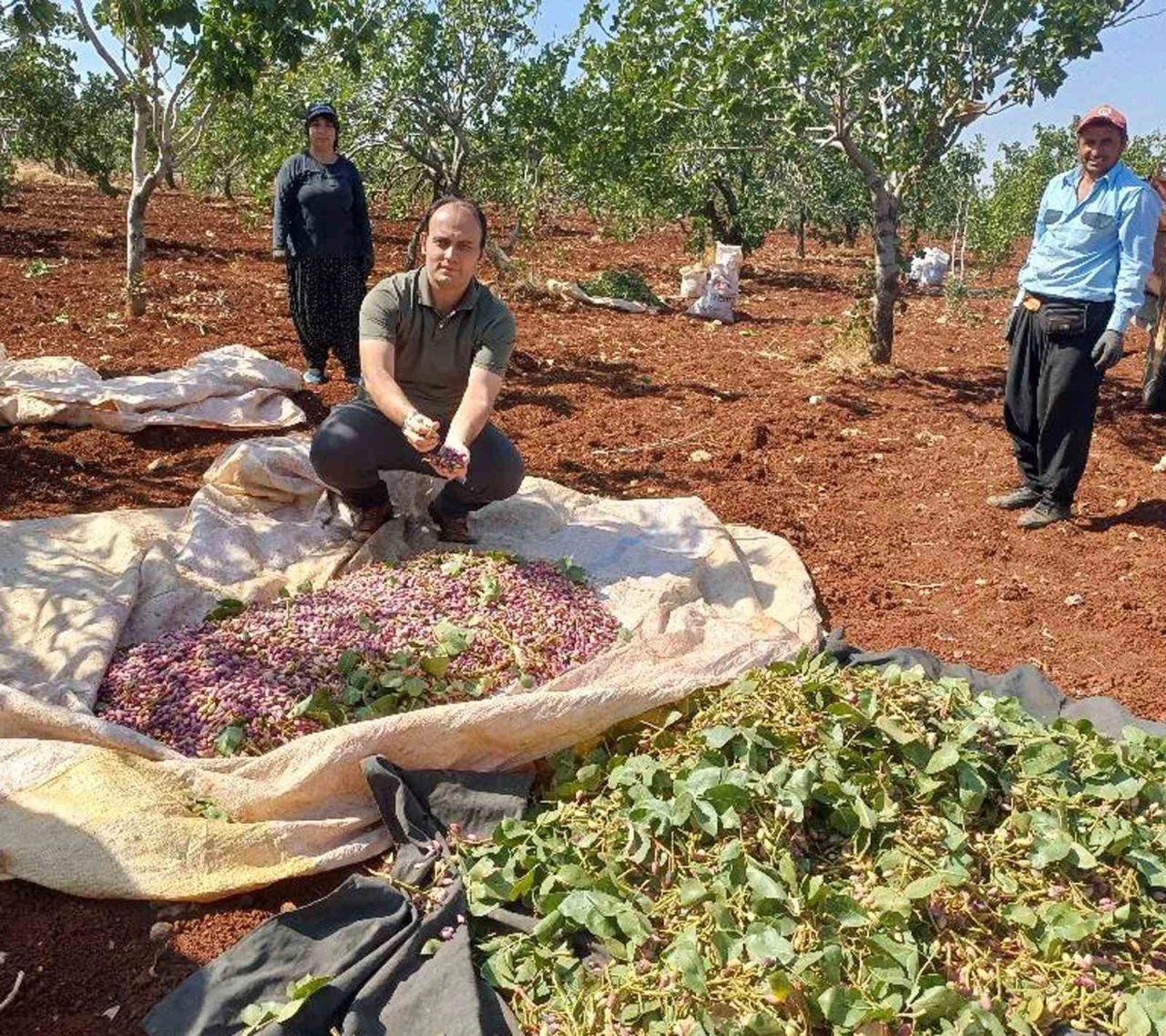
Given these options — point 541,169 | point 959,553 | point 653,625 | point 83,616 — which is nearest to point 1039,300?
point 959,553

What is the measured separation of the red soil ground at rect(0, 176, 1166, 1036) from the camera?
2102 mm

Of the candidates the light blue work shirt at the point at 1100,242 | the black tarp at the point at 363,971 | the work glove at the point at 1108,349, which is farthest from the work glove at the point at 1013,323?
the black tarp at the point at 363,971

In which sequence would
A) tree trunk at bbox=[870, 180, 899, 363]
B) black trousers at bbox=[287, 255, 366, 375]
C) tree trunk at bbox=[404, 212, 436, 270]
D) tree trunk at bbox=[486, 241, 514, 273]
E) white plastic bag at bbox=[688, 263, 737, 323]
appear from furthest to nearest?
tree trunk at bbox=[486, 241, 514, 273] < white plastic bag at bbox=[688, 263, 737, 323] < tree trunk at bbox=[870, 180, 899, 363] < black trousers at bbox=[287, 255, 366, 375] < tree trunk at bbox=[404, 212, 436, 270]

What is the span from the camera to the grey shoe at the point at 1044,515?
427 cm

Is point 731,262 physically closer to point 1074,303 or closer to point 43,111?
point 1074,303

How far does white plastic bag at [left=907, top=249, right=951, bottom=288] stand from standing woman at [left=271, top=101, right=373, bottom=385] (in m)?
10.5

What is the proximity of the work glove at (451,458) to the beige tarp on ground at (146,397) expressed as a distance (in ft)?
7.21

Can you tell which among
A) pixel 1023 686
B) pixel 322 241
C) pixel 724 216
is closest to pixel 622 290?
pixel 322 241

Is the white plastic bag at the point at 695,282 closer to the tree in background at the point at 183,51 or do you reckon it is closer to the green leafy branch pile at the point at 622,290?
the green leafy branch pile at the point at 622,290

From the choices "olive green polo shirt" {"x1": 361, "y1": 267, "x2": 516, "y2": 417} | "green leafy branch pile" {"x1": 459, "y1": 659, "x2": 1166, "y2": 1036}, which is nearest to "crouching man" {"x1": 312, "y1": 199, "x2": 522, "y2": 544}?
"olive green polo shirt" {"x1": 361, "y1": 267, "x2": 516, "y2": 417}

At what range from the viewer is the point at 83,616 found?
2.92 meters

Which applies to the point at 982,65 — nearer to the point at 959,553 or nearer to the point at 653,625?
the point at 959,553

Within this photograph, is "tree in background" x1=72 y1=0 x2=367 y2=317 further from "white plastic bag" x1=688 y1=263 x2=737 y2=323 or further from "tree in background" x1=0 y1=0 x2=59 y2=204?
"white plastic bag" x1=688 y1=263 x2=737 y2=323

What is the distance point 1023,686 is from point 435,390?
2202mm
